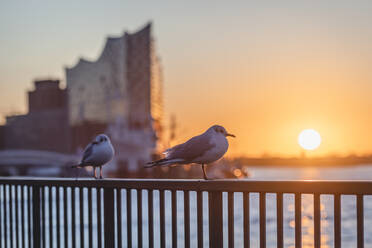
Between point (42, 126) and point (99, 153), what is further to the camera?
point (42, 126)

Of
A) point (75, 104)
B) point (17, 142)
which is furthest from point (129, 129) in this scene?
point (17, 142)

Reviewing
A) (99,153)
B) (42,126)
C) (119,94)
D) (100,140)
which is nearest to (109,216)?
(99,153)

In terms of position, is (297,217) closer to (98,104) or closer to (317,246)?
(317,246)

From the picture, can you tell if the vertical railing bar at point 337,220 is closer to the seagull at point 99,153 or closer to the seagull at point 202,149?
the seagull at point 202,149

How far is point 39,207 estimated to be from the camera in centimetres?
388

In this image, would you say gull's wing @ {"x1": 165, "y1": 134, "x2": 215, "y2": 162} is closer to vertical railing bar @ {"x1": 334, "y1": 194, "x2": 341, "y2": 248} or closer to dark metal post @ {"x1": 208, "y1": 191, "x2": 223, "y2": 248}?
dark metal post @ {"x1": 208, "y1": 191, "x2": 223, "y2": 248}

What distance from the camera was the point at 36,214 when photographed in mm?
3922

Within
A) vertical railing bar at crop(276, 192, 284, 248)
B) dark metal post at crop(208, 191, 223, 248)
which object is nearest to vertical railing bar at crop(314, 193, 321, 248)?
vertical railing bar at crop(276, 192, 284, 248)

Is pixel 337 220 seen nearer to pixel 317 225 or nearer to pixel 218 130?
pixel 317 225

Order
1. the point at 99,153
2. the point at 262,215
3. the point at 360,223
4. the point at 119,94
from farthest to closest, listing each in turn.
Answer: the point at 119,94 < the point at 99,153 < the point at 262,215 < the point at 360,223

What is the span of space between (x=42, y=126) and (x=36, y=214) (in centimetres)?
7021

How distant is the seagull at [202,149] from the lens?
3166 millimetres

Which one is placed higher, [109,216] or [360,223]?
[360,223]

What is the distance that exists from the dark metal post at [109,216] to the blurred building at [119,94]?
201 feet
